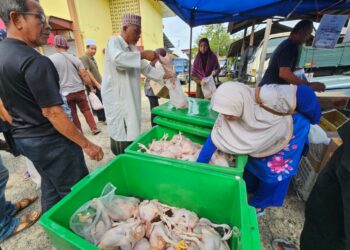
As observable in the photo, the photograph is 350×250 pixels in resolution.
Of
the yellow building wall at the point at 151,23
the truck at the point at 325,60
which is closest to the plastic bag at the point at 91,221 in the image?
the truck at the point at 325,60

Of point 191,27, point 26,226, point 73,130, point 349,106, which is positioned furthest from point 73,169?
point 349,106

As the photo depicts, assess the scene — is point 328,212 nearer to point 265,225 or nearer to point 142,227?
point 265,225

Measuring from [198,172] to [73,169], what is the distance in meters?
0.97

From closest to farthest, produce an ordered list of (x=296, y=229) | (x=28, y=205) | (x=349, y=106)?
1. (x=296, y=229)
2. (x=28, y=205)
3. (x=349, y=106)

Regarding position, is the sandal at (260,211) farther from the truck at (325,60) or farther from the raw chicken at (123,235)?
the truck at (325,60)

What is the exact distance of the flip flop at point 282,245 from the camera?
1.48 meters

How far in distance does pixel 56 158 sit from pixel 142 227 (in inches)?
32.0

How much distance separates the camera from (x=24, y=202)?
1.99 meters

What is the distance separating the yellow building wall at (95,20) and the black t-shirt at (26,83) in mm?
8183

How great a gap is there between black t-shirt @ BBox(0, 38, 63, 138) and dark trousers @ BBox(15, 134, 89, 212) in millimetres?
109

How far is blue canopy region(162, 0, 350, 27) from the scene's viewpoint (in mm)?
2512

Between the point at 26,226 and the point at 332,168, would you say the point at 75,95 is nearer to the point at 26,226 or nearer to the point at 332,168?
the point at 26,226

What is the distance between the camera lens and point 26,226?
1739 millimetres

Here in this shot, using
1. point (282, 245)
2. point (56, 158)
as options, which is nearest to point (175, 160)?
point (56, 158)
